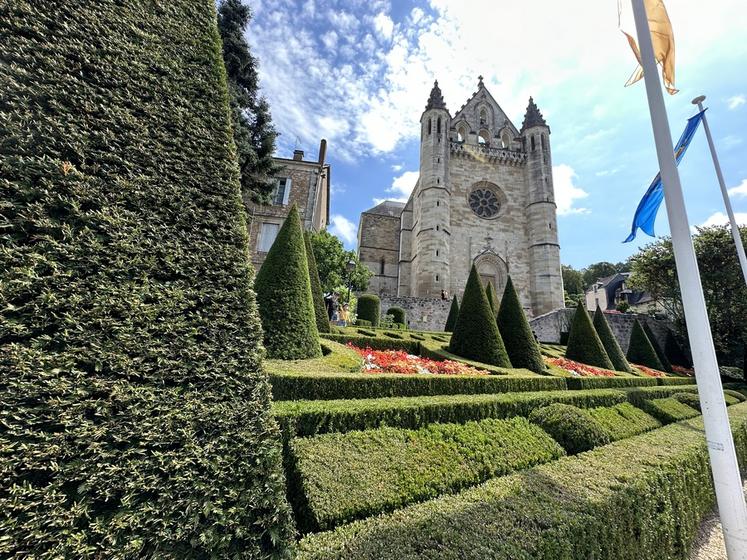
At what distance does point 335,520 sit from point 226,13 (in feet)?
55.2

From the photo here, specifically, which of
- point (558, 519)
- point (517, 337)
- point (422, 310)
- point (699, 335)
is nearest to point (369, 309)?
point (422, 310)

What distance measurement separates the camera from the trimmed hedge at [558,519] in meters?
1.98

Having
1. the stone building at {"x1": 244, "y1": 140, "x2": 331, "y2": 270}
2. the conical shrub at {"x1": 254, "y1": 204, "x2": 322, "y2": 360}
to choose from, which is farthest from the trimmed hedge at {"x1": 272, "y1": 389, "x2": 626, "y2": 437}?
the stone building at {"x1": 244, "y1": 140, "x2": 331, "y2": 270}

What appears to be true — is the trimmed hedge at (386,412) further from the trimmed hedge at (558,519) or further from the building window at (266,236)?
the building window at (266,236)

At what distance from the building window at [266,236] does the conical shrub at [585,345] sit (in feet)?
55.5

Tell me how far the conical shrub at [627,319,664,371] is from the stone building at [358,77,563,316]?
4998 mm

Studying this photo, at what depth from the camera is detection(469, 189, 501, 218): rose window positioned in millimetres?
25719

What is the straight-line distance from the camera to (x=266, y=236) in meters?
20.4

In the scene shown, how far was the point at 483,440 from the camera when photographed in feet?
12.8

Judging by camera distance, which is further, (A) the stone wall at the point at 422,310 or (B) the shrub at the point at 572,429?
(A) the stone wall at the point at 422,310

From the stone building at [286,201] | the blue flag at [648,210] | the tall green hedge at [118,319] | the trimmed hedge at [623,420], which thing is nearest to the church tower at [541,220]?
the stone building at [286,201]

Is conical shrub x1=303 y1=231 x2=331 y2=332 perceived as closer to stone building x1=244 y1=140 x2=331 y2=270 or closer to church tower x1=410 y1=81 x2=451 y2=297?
stone building x1=244 y1=140 x2=331 y2=270

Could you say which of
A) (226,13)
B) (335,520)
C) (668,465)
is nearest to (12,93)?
(335,520)

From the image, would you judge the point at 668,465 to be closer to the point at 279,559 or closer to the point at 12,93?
the point at 279,559
